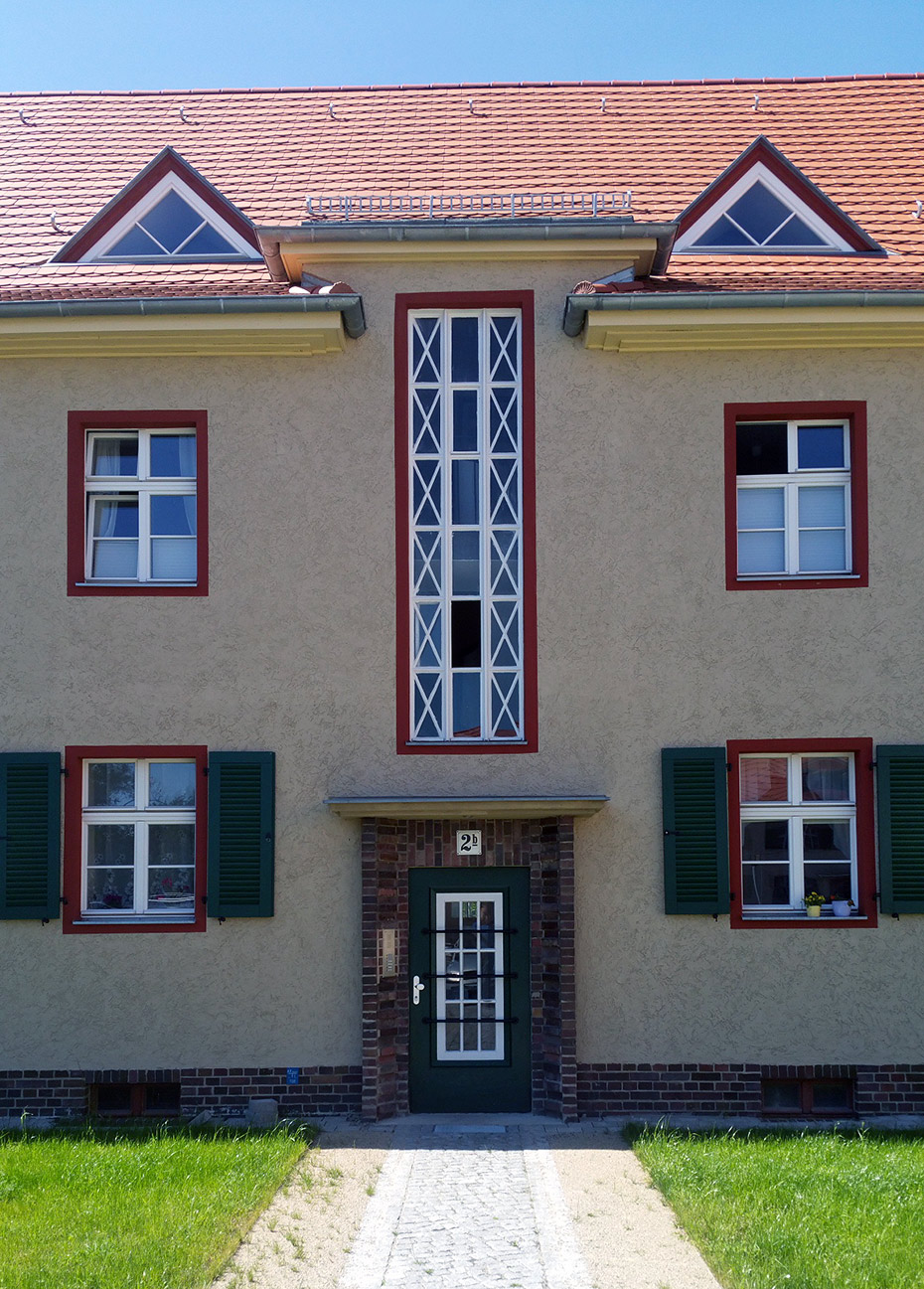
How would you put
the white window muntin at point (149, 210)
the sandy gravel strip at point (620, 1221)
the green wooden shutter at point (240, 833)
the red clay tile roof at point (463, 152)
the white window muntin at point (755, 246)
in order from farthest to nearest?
the white window muntin at point (149, 210)
the white window muntin at point (755, 246)
the red clay tile roof at point (463, 152)
the green wooden shutter at point (240, 833)
the sandy gravel strip at point (620, 1221)

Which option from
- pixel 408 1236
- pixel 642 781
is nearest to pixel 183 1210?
Result: pixel 408 1236

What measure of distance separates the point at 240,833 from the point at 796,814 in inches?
175

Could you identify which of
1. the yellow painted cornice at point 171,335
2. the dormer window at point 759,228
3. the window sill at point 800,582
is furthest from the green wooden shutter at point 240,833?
the dormer window at point 759,228

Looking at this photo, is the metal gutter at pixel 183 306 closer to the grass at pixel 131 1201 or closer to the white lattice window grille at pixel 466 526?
the white lattice window grille at pixel 466 526

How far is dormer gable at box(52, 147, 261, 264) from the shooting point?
11.3 m

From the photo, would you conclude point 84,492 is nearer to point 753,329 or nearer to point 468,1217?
point 753,329

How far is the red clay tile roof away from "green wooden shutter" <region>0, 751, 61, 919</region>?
3875 millimetres

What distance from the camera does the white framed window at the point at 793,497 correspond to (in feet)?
34.3

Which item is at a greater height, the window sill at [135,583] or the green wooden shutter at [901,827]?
the window sill at [135,583]

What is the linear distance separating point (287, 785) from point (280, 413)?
9.95 ft

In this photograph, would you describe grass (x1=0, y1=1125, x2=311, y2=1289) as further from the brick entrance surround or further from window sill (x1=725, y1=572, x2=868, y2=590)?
window sill (x1=725, y1=572, x2=868, y2=590)

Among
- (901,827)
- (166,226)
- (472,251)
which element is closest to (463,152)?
(472,251)

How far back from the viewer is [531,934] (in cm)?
1020

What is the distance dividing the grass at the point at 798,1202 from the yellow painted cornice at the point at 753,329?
6059mm
